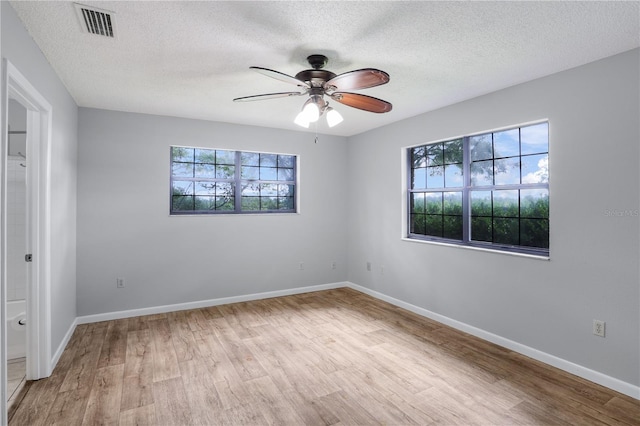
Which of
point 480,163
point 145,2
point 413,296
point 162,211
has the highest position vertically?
point 145,2

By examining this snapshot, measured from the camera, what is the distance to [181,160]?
4363mm

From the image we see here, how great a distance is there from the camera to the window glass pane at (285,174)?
5039 millimetres

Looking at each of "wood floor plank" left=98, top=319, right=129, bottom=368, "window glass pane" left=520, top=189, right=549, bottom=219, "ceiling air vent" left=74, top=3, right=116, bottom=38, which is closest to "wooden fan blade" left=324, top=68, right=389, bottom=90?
"ceiling air vent" left=74, top=3, right=116, bottom=38

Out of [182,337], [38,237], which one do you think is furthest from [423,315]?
[38,237]

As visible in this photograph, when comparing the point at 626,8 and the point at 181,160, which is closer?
the point at 626,8

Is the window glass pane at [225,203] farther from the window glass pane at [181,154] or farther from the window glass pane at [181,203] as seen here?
the window glass pane at [181,154]

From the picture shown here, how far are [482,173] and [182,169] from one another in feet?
12.1

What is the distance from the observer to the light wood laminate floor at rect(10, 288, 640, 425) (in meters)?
2.13

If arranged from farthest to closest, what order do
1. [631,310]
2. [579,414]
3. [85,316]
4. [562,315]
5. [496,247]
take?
1. [85,316]
2. [496,247]
3. [562,315]
4. [631,310]
5. [579,414]

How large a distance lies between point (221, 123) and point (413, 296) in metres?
3.42

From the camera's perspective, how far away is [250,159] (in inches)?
189

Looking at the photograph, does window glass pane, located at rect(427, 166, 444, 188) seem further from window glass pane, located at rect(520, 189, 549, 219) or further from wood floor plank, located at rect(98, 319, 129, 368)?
Result: wood floor plank, located at rect(98, 319, 129, 368)

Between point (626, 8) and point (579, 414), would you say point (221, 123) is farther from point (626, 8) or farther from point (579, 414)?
point (579, 414)

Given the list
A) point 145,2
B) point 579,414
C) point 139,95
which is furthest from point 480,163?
point 139,95
